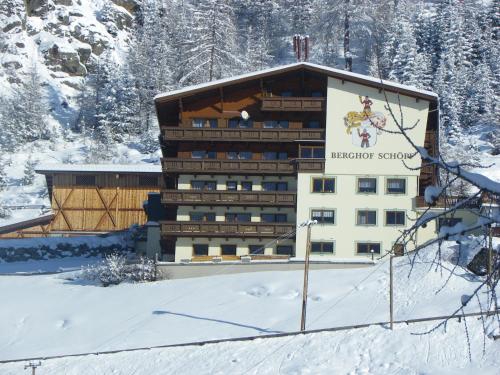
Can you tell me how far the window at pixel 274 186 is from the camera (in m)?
42.9

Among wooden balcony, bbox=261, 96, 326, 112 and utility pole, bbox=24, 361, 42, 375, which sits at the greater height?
wooden balcony, bbox=261, 96, 326, 112

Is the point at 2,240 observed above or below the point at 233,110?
below

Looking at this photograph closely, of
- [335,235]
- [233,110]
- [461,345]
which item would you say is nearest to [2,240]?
[233,110]

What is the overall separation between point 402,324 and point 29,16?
3650 inches

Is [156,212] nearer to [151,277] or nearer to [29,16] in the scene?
[151,277]

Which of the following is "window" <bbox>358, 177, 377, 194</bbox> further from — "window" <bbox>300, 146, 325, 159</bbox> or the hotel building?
"window" <bbox>300, 146, 325, 159</bbox>

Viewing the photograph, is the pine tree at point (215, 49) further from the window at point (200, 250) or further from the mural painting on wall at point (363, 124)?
the window at point (200, 250)

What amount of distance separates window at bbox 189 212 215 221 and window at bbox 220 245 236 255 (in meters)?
1.77


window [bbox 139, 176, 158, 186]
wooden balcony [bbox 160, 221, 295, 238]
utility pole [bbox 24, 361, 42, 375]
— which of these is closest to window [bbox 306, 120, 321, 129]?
wooden balcony [bbox 160, 221, 295, 238]

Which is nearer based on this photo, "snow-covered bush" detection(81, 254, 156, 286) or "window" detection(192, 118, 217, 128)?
"snow-covered bush" detection(81, 254, 156, 286)

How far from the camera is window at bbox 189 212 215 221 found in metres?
42.6

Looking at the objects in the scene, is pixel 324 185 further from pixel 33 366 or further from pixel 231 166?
pixel 33 366

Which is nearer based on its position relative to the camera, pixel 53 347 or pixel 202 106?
pixel 53 347

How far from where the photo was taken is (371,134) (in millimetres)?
42031
